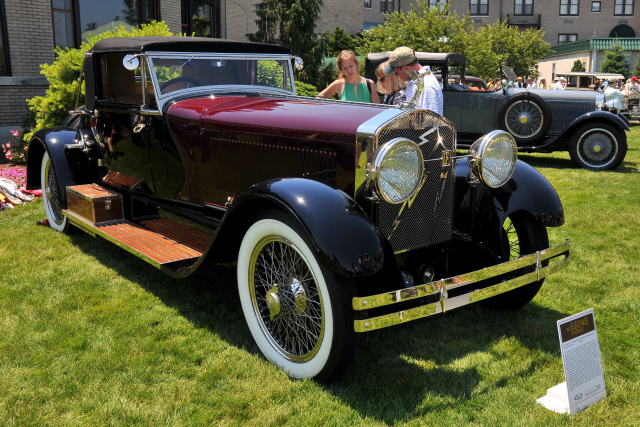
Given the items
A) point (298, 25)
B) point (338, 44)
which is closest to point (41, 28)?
point (298, 25)

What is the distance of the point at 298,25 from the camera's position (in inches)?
658

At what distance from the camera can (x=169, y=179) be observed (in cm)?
421

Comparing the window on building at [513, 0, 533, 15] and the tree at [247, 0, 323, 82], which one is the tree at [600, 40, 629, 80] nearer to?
the window on building at [513, 0, 533, 15]

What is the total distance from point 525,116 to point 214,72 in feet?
24.1

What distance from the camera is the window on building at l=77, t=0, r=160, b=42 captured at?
10.5 m

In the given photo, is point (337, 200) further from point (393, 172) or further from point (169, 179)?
point (169, 179)

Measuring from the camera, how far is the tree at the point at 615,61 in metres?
34.4

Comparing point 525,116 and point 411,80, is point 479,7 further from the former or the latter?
point 411,80

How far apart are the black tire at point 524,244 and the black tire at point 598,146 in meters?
6.79

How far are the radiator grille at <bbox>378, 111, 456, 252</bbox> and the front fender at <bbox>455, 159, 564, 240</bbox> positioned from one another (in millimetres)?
194

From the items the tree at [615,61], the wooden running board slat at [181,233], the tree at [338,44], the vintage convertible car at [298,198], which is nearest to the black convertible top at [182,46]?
the vintage convertible car at [298,198]

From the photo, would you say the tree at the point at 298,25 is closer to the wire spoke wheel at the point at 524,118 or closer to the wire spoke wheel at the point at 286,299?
the wire spoke wheel at the point at 524,118

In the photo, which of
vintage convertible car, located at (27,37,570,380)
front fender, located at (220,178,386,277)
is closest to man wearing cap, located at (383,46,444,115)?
vintage convertible car, located at (27,37,570,380)

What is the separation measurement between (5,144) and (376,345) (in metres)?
8.44
